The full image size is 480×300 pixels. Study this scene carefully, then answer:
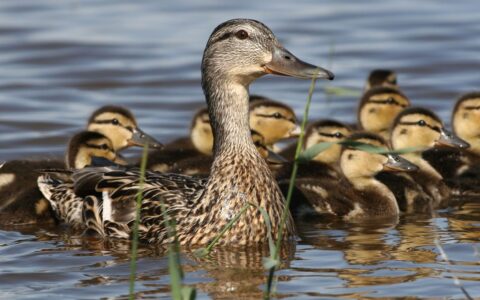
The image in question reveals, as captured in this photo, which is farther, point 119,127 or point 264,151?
point 119,127

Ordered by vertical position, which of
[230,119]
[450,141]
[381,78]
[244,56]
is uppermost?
[244,56]

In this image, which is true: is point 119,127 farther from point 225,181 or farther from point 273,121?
point 225,181

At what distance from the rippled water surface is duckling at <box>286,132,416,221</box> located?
18cm

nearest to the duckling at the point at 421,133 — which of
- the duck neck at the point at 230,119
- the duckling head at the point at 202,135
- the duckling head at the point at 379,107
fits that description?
the duckling head at the point at 379,107

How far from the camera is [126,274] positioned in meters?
6.57

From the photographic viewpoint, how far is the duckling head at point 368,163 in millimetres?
8516

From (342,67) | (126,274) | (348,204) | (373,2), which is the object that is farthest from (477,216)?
(373,2)

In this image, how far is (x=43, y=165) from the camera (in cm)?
855

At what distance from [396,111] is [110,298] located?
4.49 m

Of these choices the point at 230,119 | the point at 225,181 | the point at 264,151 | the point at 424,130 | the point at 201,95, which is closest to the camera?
the point at 225,181

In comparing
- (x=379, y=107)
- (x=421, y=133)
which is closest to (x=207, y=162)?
(x=421, y=133)

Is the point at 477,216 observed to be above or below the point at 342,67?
below

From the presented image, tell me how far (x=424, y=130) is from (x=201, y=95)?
2970mm

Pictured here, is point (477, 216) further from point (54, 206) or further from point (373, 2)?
point (373, 2)
